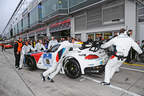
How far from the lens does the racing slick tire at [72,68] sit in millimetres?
3883

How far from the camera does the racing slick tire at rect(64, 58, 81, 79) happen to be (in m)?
3.88

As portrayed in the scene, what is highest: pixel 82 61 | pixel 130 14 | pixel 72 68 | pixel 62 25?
pixel 62 25

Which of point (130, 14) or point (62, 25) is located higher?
point (62, 25)

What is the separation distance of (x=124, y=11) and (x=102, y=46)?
27.5 feet

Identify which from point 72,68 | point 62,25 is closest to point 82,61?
point 72,68

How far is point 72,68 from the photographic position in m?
4.09

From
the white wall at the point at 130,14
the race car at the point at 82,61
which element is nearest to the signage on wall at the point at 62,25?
the white wall at the point at 130,14

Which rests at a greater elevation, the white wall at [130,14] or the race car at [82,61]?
the white wall at [130,14]

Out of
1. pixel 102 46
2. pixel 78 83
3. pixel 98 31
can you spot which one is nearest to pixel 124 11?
pixel 98 31

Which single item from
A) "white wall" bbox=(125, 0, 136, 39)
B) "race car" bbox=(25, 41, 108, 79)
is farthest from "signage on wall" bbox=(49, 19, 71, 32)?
"race car" bbox=(25, 41, 108, 79)

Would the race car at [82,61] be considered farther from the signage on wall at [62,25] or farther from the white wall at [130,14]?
the signage on wall at [62,25]

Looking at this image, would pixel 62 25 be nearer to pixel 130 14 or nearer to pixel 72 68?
pixel 130 14

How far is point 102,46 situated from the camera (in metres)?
3.81

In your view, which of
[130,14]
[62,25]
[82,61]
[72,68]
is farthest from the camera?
[62,25]
